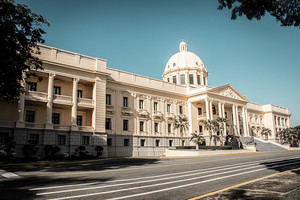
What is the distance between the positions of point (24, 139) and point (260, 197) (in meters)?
26.4

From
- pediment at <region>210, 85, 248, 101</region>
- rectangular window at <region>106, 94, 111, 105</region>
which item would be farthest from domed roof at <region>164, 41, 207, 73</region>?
rectangular window at <region>106, 94, 111, 105</region>

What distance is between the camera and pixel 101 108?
1334 inches

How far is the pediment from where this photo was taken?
162 feet

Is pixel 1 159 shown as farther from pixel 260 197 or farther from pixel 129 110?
pixel 260 197

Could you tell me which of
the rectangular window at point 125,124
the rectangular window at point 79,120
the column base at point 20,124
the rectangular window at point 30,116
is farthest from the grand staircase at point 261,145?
the column base at point 20,124

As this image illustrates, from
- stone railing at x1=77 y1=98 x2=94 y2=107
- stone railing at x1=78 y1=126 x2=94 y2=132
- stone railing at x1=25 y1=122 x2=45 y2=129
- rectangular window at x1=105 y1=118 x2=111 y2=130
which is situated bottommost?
stone railing at x1=78 y1=126 x2=94 y2=132

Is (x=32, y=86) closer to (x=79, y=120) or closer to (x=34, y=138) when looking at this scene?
(x=34, y=138)

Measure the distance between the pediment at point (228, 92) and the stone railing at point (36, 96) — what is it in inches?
1219

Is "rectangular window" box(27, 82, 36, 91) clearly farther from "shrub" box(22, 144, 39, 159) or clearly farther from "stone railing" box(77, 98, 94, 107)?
"shrub" box(22, 144, 39, 159)

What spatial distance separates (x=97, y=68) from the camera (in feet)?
113

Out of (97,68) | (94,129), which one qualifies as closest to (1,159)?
(94,129)

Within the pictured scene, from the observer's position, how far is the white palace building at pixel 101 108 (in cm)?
2870

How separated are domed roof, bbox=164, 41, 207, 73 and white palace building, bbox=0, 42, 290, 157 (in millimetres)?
13968

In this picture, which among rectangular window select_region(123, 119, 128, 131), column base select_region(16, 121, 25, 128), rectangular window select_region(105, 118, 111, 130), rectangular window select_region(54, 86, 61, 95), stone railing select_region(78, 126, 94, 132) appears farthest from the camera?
rectangular window select_region(123, 119, 128, 131)
